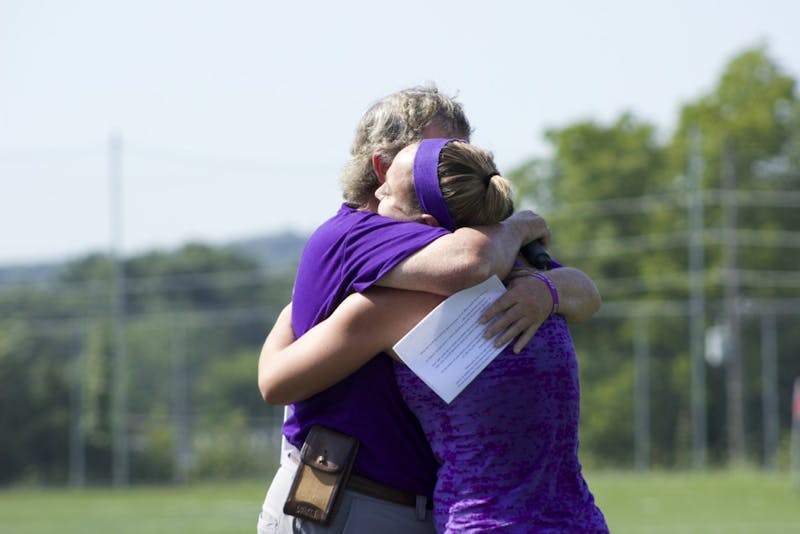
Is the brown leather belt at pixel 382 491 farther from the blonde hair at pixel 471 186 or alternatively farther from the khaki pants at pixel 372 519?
the blonde hair at pixel 471 186

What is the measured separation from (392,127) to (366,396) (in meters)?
A: 0.61

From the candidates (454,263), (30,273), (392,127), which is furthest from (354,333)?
(30,273)

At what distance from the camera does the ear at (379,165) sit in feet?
10.7

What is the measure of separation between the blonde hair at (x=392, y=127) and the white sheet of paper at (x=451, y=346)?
436 millimetres

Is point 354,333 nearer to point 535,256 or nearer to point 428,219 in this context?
point 428,219

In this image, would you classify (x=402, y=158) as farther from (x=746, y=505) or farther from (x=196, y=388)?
(x=196, y=388)

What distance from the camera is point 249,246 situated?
93.9ft

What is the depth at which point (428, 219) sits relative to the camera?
3078mm

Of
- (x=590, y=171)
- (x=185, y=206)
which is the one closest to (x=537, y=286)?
(x=185, y=206)

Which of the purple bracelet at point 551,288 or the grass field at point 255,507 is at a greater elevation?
the purple bracelet at point 551,288

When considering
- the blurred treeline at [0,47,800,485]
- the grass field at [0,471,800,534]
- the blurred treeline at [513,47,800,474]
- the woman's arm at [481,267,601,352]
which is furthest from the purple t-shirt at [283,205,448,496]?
the blurred treeline at [513,47,800,474]

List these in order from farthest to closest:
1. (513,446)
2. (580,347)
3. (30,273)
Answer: (580,347) < (30,273) < (513,446)

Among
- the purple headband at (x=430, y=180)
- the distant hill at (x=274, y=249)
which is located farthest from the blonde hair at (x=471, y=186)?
the distant hill at (x=274, y=249)

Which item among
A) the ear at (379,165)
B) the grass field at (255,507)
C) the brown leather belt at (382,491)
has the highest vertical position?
the ear at (379,165)
